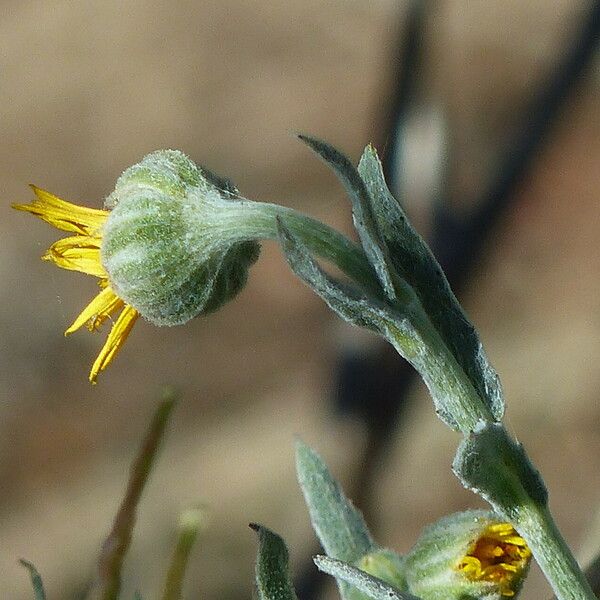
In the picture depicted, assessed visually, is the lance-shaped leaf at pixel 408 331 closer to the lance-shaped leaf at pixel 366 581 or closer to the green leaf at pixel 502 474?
the green leaf at pixel 502 474

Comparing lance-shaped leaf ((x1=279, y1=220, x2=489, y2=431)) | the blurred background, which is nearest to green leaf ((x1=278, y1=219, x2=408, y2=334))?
lance-shaped leaf ((x1=279, y1=220, x2=489, y2=431))

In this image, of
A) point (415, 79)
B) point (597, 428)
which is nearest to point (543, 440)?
point (597, 428)

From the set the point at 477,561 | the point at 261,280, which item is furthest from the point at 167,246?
the point at 261,280

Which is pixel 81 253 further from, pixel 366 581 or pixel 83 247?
pixel 366 581

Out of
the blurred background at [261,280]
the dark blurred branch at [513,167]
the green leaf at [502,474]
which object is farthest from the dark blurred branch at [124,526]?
the blurred background at [261,280]

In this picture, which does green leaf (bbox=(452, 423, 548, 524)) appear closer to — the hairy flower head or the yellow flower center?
the yellow flower center

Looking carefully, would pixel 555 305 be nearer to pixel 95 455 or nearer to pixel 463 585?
pixel 95 455
